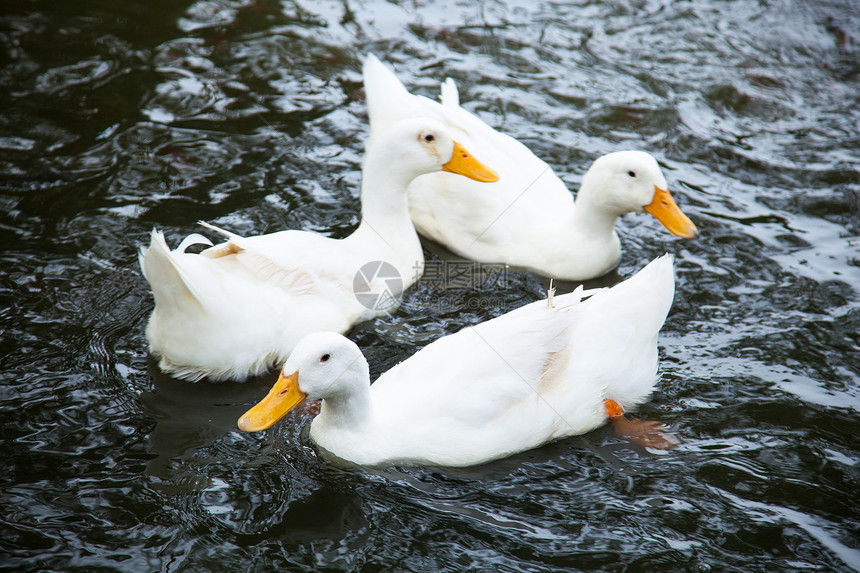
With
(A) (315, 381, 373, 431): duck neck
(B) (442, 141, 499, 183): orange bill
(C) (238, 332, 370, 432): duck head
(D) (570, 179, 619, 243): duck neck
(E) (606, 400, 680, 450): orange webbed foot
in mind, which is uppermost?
(B) (442, 141, 499, 183): orange bill

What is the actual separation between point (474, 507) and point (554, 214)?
2.39 m

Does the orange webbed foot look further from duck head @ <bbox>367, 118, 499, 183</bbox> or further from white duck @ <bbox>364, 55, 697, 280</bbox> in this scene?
duck head @ <bbox>367, 118, 499, 183</bbox>

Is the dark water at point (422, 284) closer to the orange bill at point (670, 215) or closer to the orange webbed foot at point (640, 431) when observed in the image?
the orange webbed foot at point (640, 431)

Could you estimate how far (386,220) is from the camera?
5.10m

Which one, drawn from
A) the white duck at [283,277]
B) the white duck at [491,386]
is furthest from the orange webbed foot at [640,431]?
the white duck at [283,277]

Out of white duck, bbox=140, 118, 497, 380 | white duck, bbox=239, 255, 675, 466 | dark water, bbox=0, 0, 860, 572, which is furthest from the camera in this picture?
white duck, bbox=140, 118, 497, 380

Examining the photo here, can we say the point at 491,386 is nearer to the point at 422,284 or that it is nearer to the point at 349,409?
the point at 349,409

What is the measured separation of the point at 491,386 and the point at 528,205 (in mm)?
1904

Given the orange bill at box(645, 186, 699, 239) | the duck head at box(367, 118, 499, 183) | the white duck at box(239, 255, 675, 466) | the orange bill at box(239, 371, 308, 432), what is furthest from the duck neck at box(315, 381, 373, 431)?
the orange bill at box(645, 186, 699, 239)

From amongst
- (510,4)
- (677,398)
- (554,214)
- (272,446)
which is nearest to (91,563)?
(272,446)

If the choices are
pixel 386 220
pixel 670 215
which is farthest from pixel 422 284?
pixel 670 215

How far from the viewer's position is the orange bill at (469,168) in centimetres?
512

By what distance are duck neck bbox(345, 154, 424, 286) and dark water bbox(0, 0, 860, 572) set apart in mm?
299

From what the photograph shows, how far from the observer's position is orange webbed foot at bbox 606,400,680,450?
406cm
